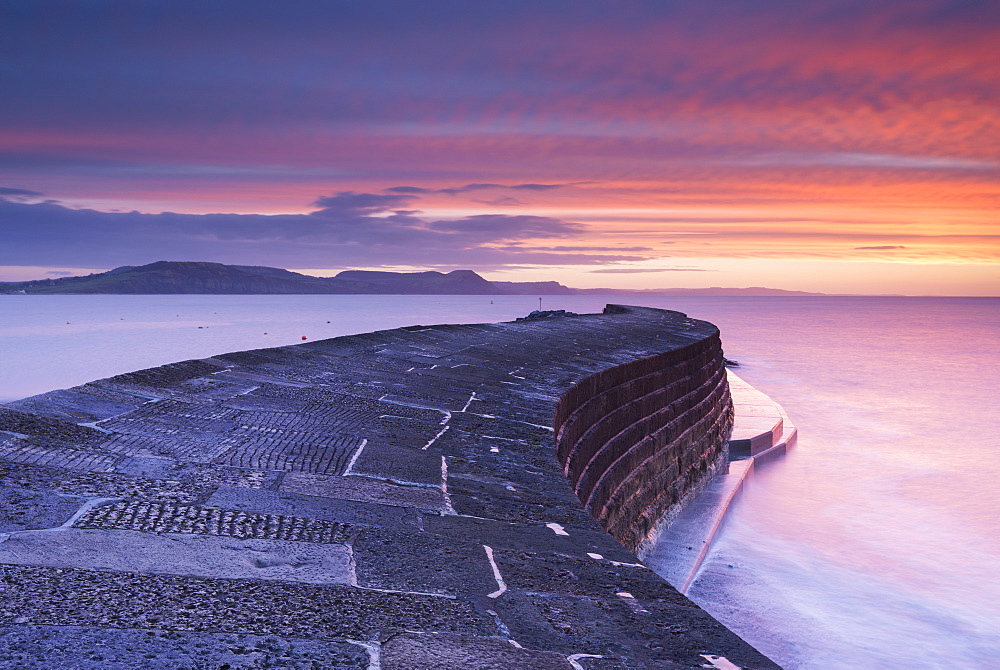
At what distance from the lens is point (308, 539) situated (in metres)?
3.01

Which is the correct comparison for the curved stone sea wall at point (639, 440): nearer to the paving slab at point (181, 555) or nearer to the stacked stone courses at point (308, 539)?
the stacked stone courses at point (308, 539)

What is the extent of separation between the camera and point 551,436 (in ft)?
18.7

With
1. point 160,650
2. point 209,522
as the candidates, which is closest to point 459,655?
point 160,650

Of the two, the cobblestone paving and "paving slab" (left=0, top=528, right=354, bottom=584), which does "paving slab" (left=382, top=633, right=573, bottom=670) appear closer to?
"paving slab" (left=0, top=528, right=354, bottom=584)

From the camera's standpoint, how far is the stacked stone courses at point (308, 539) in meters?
2.19

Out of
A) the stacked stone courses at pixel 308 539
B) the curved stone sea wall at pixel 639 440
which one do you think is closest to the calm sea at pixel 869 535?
the curved stone sea wall at pixel 639 440

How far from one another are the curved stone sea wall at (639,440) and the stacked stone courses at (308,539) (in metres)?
0.77

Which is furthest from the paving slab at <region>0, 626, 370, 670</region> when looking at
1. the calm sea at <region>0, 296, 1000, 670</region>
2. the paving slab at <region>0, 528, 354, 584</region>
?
the calm sea at <region>0, 296, 1000, 670</region>

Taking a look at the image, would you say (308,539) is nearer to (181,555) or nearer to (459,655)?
(181,555)

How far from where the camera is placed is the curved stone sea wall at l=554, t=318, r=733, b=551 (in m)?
7.57

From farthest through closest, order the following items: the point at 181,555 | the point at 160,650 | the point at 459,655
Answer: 1. the point at 181,555
2. the point at 459,655
3. the point at 160,650

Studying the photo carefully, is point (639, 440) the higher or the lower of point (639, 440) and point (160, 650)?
the lower

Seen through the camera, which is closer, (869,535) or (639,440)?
(639,440)

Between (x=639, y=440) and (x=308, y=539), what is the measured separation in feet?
25.4
